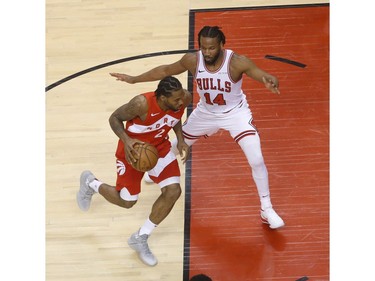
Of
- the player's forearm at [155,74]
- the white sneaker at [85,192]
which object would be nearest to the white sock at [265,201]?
the player's forearm at [155,74]

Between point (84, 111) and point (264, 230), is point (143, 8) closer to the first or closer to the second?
point (84, 111)

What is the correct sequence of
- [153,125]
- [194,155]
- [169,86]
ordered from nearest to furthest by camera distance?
[169,86]
[153,125]
[194,155]

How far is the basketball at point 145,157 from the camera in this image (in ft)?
20.7

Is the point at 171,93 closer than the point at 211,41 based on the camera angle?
Yes

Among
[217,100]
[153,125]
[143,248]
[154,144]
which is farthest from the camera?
[143,248]

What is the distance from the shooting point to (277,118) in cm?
798

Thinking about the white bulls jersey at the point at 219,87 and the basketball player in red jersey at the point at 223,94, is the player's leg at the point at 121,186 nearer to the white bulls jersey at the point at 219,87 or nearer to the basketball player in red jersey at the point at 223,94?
the basketball player in red jersey at the point at 223,94

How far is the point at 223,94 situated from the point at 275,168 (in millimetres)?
1236

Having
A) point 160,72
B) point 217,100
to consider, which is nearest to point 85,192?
point 160,72

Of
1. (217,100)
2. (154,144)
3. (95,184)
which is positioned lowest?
(95,184)

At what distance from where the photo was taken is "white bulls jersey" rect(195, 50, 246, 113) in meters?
6.57

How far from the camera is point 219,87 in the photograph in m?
6.63

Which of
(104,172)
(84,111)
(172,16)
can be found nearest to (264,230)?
(104,172)

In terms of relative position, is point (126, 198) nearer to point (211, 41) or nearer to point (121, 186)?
point (121, 186)
